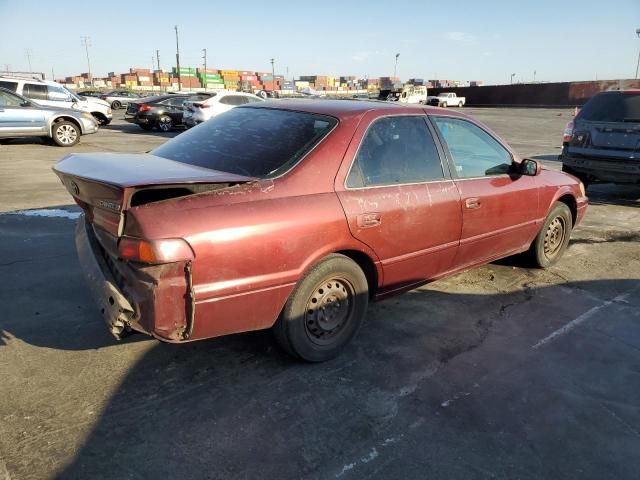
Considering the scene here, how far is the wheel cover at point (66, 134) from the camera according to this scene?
1380cm

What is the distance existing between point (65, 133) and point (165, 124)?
685 centimetres

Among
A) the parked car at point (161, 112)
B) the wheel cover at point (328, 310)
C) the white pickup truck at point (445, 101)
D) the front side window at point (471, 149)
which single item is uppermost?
the front side window at point (471, 149)

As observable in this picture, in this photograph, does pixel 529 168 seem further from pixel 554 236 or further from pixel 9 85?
pixel 9 85

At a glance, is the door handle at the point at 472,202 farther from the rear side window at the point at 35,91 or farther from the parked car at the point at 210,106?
the rear side window at the point at 35,91

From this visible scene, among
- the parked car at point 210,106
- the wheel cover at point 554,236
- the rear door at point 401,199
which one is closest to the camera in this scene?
the rear door at point 401,199

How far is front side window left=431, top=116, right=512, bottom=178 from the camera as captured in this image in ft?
12.7

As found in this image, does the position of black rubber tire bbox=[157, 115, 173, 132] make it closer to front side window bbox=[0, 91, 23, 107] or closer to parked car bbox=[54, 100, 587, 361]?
front side window bbox=[0, 91, 23, 107]

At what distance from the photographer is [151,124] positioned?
20.2 meters

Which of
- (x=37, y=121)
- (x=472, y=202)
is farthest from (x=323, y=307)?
(x=37, y=121)

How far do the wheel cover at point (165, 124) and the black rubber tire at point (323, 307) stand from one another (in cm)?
1896

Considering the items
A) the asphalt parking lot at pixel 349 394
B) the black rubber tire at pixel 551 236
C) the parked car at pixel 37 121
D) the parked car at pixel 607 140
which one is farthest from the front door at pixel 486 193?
the parked car at pixel 37 121

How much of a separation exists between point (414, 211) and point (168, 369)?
6.27 ft

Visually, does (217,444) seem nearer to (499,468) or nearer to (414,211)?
(499,468)

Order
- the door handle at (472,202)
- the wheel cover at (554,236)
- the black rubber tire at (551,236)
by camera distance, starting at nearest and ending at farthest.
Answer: the door handle at (472,202)
the black rubber tire at (551,236)
the wheel cover at (554,236)
